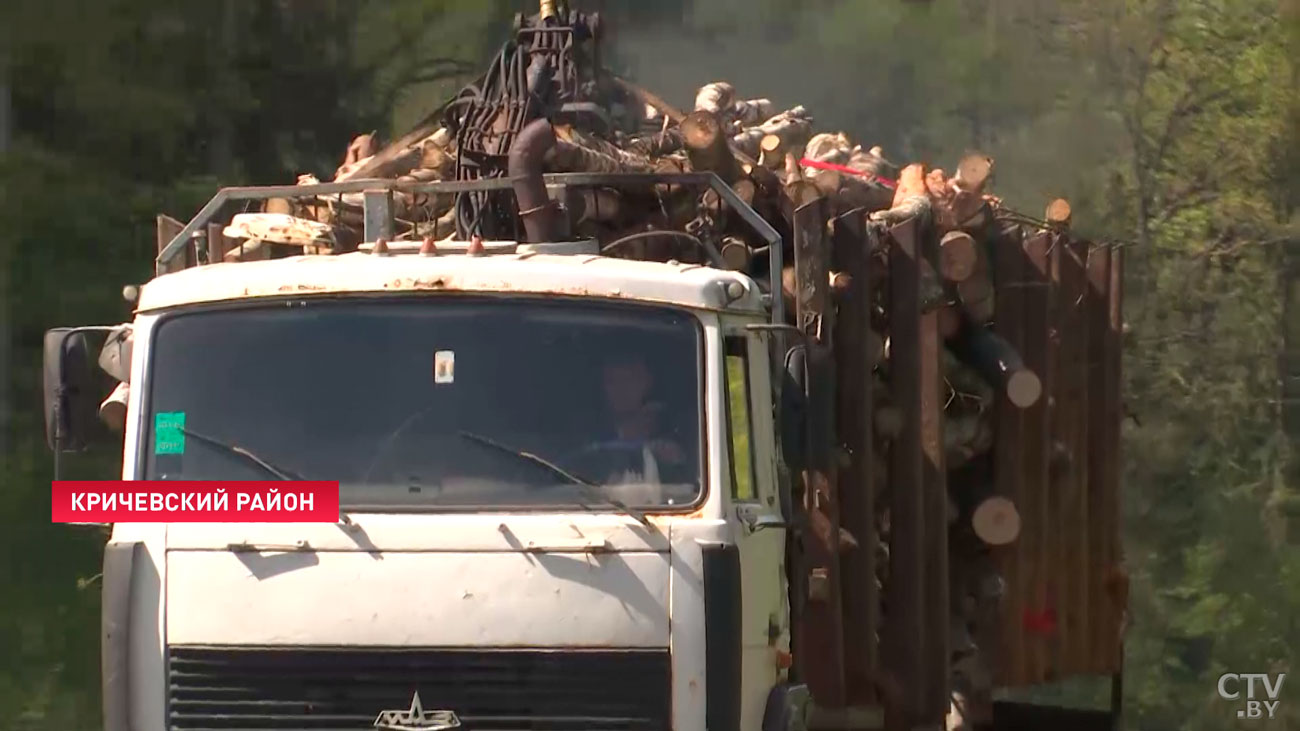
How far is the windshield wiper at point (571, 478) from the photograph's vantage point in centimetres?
585

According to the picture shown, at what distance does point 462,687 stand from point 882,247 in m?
2.77

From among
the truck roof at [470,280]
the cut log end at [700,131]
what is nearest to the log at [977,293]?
the cut log end at [700,131]

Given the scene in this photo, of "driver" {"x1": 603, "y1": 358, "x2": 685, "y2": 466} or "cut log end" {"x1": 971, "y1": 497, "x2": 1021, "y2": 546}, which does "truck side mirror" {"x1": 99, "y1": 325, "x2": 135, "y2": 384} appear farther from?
"cut log end" {"x1": 971, "y1": 497, "x2": 1021, "y2": 546}

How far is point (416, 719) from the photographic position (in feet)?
19.0

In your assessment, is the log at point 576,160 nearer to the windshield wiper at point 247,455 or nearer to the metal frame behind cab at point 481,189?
the metal frame behind cab at point 481,189

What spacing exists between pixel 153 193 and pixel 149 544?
10861 millimetres

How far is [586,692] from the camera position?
19.2ft

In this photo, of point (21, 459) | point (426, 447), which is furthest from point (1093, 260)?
point (21, 459)

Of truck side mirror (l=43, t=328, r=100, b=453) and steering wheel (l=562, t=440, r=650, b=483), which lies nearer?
steering wheel (l=562, t=440, r=650, b=483)

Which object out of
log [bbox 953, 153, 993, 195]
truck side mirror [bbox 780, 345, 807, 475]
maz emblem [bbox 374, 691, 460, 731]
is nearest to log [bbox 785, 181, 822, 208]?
log [bbox 953, 153, 993, 195]

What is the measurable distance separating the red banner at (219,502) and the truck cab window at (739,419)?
115 cm

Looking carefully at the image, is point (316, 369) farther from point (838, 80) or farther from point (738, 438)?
point (838, 80)

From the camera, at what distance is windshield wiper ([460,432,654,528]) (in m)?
5.85

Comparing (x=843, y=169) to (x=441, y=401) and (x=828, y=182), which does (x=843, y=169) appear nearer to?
(x=828, y=182)
